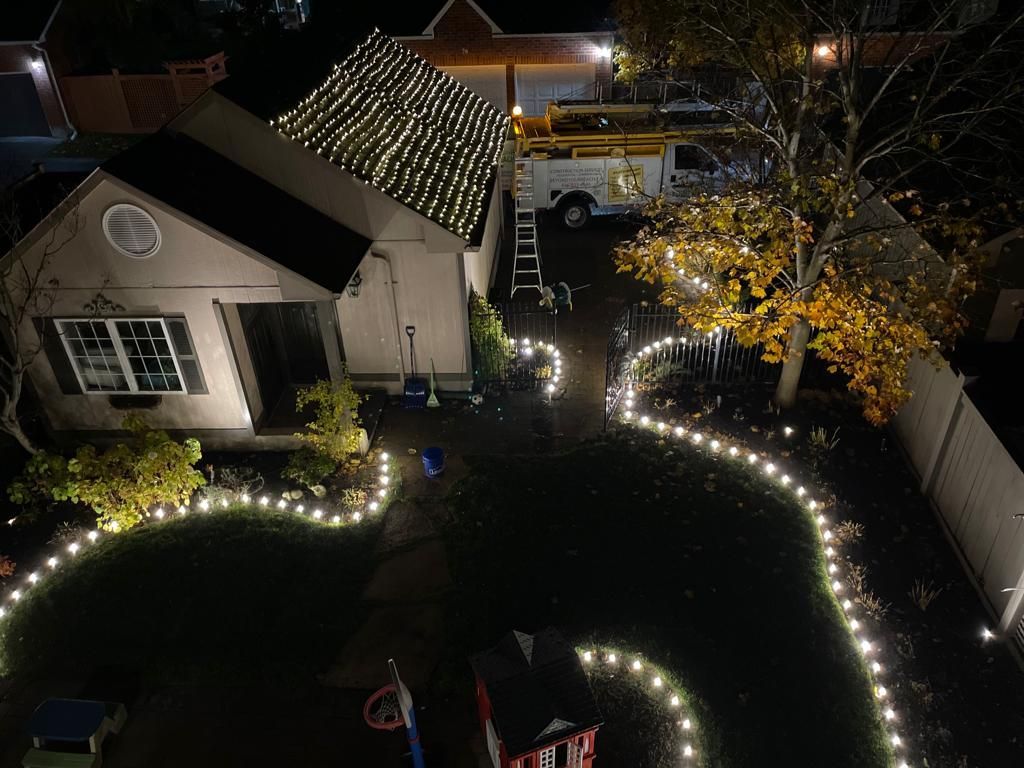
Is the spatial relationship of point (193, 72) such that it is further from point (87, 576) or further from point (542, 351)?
point (87, 576)

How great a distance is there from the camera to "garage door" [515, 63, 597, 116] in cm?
2731

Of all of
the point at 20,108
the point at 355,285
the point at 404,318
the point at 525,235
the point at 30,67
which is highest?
the point at 30,67

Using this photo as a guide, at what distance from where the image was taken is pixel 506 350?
49.7 feet

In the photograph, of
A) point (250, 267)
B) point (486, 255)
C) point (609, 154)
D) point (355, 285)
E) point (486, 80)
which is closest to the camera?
point (250, 267)

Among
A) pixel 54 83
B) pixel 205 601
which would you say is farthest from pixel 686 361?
pixel 54 83

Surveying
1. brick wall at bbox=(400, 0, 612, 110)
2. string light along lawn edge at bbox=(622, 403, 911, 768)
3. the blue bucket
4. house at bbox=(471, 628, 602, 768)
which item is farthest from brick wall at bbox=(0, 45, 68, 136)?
house at bbox=(471, 628, 602, 768)

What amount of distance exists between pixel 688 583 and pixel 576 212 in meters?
13.3

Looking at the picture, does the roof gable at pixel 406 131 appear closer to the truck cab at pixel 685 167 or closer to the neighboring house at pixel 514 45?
the truck cab at pixel 685 167

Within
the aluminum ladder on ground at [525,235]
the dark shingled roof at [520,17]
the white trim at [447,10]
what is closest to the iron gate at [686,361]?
the aluminum ladder on ground at [525,235]

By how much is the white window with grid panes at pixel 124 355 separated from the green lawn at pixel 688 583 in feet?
17.1

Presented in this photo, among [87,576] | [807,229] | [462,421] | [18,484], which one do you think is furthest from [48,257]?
[807,229]

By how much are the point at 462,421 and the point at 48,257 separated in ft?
23.3

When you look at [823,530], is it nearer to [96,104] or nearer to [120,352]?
[120,352]

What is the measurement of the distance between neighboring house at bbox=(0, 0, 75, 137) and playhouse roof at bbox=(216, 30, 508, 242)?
602 inches
